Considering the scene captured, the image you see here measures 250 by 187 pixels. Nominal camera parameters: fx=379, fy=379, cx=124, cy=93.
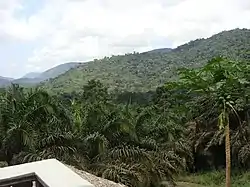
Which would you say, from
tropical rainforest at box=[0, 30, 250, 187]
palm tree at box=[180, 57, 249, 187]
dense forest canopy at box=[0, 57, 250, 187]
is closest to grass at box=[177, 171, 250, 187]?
tropical rainforest at box=[0, 30, 250, 187]

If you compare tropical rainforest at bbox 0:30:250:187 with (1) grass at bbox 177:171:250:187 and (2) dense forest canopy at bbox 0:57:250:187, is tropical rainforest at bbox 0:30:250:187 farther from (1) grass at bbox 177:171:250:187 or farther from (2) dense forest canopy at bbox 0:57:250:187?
(1) grass at bbox 177:171:250:187

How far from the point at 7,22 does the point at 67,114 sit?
7205 millimetres

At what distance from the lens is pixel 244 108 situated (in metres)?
11.9

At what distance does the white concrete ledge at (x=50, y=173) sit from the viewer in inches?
61.7

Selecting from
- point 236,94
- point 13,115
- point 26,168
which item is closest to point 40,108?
point 13,115

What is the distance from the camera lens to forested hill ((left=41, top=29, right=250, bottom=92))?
91.4 ft

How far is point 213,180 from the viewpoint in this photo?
1180cm

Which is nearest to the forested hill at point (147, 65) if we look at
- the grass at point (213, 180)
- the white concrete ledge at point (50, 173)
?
the grass at point (213, 180)

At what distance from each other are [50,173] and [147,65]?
108ft

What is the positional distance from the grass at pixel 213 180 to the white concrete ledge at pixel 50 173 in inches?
359

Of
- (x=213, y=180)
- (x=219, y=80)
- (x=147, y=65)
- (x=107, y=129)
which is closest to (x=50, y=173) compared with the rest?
(x=107, y=129)

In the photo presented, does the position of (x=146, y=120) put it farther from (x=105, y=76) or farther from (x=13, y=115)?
(x=105, y=76)

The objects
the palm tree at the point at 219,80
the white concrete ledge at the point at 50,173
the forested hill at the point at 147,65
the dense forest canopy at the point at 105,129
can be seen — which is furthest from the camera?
the forested hill at the point at 147,65

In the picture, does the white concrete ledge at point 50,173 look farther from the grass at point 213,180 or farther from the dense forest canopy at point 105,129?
the grass at point 213,180
